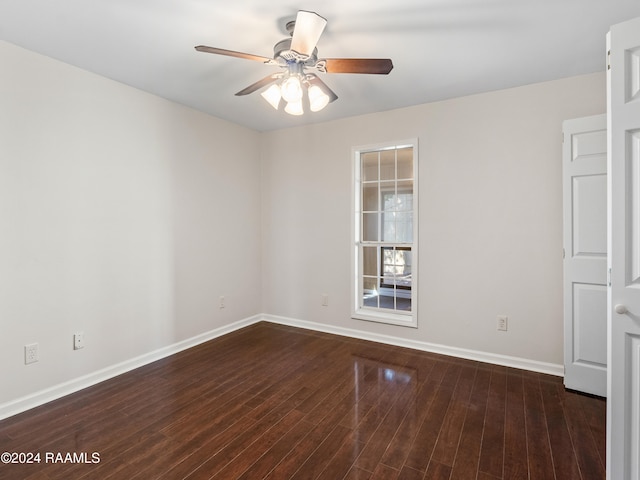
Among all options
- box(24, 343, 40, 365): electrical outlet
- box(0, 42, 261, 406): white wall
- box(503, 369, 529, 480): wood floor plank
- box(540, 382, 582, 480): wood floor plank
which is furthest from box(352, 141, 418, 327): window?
box(24, 343, 40, 365): electrical outlet

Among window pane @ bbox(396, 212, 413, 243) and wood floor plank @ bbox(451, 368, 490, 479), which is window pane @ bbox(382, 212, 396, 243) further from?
wood floor plank @ bbox(451, 368, 490, 479)

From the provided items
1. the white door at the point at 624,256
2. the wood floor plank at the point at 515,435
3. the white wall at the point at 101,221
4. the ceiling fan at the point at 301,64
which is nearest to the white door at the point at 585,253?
the wood floor plank at the point at 515,435

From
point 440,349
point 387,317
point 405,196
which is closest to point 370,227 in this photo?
point 405,196

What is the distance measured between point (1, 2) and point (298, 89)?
1.69 meters

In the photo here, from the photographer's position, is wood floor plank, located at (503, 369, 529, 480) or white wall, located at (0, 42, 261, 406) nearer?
wood floor plank, located at (503, 369, 529, 480)

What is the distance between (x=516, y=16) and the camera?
2.00 m

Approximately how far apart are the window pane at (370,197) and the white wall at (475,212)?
230 mm

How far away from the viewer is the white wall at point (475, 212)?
9.47 feet

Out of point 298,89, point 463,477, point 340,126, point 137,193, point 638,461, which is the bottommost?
point 463,477

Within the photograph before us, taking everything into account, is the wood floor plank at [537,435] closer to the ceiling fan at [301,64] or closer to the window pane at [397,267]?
the window pane at [397,267]

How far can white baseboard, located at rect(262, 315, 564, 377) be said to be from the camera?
9.60ft

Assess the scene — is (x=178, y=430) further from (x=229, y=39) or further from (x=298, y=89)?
(x=229, y=39)

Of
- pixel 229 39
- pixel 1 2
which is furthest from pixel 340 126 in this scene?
pixel 1 2

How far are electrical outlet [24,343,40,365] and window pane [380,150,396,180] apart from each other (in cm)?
342
